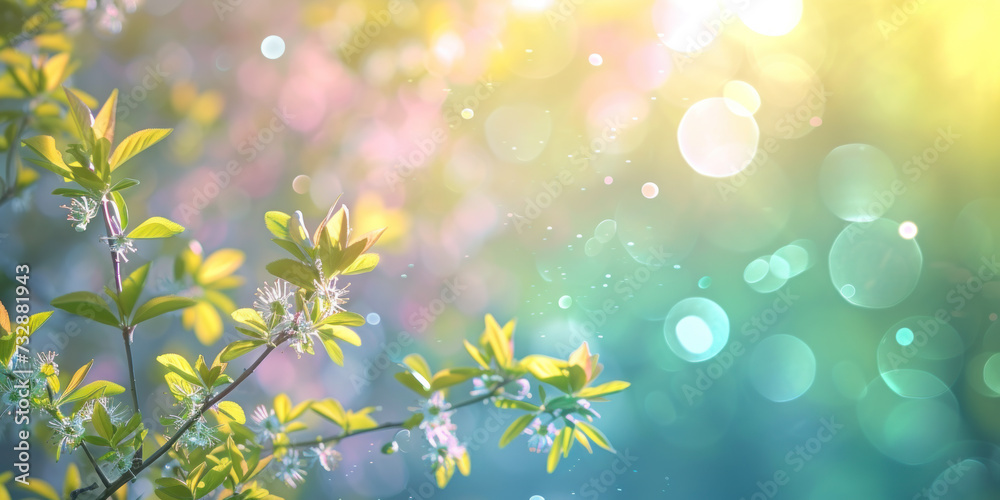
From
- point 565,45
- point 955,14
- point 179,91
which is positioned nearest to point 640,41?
point 565,45

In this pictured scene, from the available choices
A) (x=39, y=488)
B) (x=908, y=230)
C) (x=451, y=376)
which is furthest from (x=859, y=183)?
(x=39, y=488)

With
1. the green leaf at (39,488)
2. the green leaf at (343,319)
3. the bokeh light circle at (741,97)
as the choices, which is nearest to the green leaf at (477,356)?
the green leaf at (343,319)

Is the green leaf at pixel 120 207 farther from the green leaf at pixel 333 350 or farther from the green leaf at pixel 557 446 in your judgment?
the green leaf at pixel 557 446

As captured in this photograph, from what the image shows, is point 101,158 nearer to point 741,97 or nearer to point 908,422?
point 741,97

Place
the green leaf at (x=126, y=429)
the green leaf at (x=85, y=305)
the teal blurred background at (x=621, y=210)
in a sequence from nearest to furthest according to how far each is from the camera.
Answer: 1. the green leaf at (x=85, y=305)
2. the green leaf at (x=126, y=429)
3. the teal blurred background at (x=621, y=210)

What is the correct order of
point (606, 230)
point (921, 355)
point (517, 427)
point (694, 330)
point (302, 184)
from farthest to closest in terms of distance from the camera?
1. point (921, 355)
2. point (694, 330)
3. point (606, 230)
4. point (302, 184)
5. point (517, 427)

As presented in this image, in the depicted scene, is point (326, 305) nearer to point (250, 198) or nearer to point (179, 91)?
point (250, 198)

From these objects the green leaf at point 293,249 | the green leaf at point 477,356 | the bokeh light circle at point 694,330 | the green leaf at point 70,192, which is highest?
the green leaf at point 70,192
